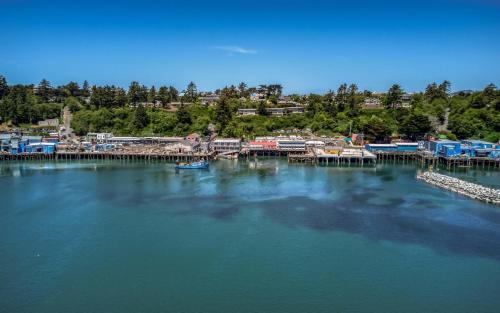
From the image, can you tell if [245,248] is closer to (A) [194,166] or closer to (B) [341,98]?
(A) [194,166]

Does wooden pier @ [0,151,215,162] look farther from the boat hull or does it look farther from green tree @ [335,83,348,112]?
green tree @ [335,83,348,112]

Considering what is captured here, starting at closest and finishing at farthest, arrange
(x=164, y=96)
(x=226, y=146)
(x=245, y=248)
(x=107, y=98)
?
(x=245, y=248)
(x=226, y=146)
(x=107, y=98)
(x=164, y=96)

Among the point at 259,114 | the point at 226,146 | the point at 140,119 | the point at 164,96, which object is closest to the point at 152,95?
the point at 164,96

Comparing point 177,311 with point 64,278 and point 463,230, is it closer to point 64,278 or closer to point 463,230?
point 64,278

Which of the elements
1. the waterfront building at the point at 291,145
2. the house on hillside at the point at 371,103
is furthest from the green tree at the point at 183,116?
the house on hillside at the point at 371,103

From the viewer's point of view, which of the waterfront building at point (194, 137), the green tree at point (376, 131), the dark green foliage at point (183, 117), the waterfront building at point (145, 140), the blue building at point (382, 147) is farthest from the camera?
the dark green foliage at point (183, 117)

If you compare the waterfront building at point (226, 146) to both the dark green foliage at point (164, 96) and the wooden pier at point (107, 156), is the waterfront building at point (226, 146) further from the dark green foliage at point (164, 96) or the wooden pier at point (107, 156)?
the dark green foliage at point (164, 96)
